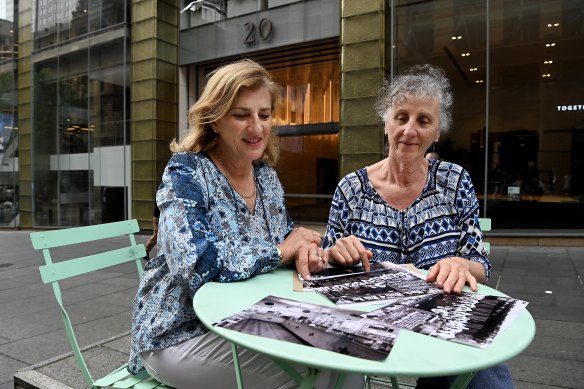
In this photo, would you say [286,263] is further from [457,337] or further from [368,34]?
[368,34]

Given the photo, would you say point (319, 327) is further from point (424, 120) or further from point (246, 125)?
point (424, 120)

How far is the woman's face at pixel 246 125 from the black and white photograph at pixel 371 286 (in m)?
0.59

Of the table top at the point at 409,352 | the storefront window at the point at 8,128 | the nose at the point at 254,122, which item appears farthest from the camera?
the storefront window at the point at 8,128

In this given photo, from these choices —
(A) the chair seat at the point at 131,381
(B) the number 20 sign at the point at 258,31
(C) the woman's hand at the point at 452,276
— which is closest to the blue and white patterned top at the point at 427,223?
(C) the woman's hand at the point at 452,276

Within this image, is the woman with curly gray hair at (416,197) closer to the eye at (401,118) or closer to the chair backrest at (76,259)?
the eye at (401,118)

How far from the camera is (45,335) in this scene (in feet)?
12.8

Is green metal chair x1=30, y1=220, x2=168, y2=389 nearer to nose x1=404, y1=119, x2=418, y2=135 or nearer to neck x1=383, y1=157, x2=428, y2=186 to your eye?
neck x1=383, y1=157, x2=428, y2=186

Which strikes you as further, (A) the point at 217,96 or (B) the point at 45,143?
(B) the point at 45,143

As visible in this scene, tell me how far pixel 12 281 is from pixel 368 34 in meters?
7.64

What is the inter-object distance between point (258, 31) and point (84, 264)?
10058 mm

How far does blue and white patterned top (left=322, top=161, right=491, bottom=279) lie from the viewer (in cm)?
201

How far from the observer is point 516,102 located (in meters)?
8.92

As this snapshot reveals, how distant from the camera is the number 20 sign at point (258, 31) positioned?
11.0m

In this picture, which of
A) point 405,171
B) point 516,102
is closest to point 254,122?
point 405,171
